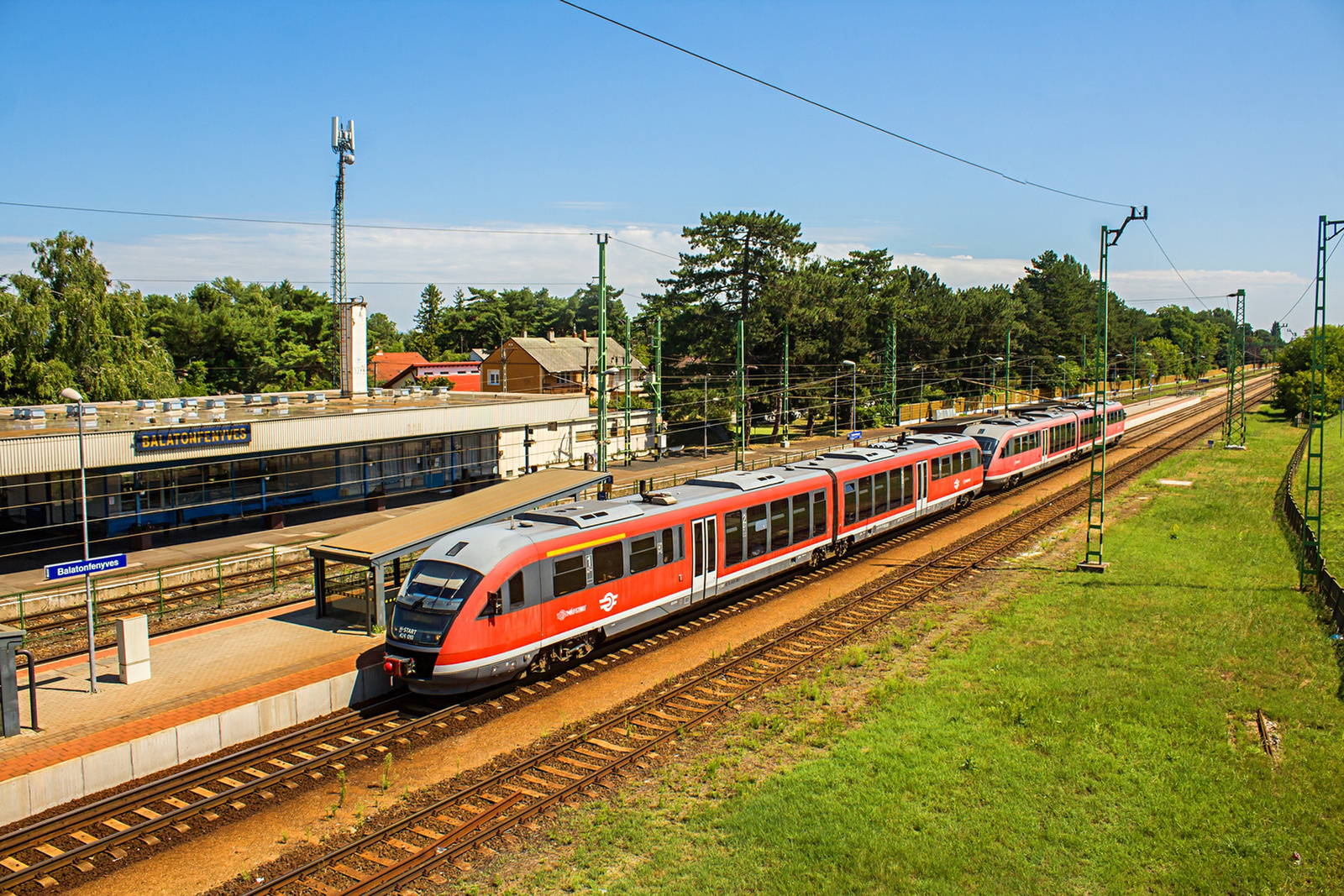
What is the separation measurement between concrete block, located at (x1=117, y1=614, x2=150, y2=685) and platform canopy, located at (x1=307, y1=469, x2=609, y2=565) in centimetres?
352

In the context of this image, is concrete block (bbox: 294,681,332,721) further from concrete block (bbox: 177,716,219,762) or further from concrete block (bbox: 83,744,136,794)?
concrete block (bbox: 83,744,136,794)

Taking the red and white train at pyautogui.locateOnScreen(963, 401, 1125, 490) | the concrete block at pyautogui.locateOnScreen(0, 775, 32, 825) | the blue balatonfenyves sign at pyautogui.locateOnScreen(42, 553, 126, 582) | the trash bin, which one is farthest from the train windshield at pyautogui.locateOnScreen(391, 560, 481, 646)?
the red and white train at pyautogui.locateOnScreen(963, 401, 1125, 490)

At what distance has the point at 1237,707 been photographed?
44.2ft

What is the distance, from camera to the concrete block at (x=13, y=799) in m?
Answer: 10.7

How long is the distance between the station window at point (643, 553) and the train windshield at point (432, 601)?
3595mm

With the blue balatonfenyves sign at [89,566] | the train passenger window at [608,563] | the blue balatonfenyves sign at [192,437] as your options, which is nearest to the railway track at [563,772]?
the train passenger window at [608,563]

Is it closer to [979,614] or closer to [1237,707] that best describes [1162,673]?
[1237,707]

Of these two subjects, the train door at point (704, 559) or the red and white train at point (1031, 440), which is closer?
the train door at point (704, 559)

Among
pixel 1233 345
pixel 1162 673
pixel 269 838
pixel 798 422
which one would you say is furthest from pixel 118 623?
pixel 1233 345

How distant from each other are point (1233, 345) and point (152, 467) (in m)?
64.3

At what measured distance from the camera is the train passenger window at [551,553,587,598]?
1509 cm

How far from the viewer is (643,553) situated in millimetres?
16953

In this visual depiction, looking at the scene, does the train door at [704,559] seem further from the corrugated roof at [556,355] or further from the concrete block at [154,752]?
the corrugated roof at [556,355]

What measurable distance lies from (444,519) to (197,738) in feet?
24.1
